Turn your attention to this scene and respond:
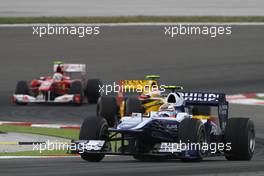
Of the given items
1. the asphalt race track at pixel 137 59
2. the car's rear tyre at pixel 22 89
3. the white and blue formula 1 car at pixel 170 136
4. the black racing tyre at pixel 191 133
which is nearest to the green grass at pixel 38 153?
the white and blue formula 1 car at pixel 170 136

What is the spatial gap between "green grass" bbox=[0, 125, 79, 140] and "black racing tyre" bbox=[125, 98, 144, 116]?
2.73 metres

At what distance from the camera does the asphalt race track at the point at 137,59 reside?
3009cm

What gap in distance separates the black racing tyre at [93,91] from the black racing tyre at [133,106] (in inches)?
409

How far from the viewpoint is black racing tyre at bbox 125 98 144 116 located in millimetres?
20625

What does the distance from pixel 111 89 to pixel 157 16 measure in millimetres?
15483

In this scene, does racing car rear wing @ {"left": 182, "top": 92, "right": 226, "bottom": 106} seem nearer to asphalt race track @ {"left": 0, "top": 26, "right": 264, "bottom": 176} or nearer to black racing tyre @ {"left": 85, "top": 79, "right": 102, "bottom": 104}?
asphalt race track @ {"left": 0, "top": 26, "right": 264, "bottom": 176}

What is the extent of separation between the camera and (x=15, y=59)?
39.2 metres

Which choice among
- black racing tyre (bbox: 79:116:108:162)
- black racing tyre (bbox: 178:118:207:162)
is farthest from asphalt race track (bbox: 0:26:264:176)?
black racing tyre (bbox: 79:116:108:162)

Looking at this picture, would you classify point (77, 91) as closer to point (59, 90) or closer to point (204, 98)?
point (59, 90)

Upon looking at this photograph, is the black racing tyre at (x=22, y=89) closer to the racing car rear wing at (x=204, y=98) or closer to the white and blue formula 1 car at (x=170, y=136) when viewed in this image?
the racing car rear wing at (x=204, y=98)

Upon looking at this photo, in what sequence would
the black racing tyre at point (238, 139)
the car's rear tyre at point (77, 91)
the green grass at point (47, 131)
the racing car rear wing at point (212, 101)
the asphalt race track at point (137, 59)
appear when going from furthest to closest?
the car's rear tyre at point (77, 91), the asphalt race track at point (137, 59), the green grass at point (47, 131), the racing car rear wing at point (212, 101), the black racing tyre at point (238, 139)

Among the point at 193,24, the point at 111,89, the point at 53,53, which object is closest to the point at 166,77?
the point at 111,89
